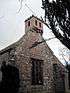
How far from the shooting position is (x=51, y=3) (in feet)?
24.4

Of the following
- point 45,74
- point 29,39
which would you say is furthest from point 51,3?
point 45,74

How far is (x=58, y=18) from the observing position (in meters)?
7.50

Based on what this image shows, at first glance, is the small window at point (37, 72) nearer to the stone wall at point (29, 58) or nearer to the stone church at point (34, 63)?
the stone church at point (34, 63)

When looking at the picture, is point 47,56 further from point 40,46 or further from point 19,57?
point 19,57

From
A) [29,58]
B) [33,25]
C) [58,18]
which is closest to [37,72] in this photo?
[29,58]

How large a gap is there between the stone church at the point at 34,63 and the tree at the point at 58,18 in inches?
289

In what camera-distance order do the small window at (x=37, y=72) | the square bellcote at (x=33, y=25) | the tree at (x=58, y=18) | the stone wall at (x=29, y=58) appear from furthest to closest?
the square bellcote at (x=33, y=25) → the small window at (x=37, y=72) → the stone wall at (x=29, y=58) → the tree at (x=58, y=18)

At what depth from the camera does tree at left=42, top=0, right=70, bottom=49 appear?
7367 mm

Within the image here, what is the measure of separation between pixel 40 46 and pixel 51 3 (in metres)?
11.1

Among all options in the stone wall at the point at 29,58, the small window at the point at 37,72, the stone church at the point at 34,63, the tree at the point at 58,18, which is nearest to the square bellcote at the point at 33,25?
the stone church at the point at 34,63

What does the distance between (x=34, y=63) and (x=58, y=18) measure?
1019 cm

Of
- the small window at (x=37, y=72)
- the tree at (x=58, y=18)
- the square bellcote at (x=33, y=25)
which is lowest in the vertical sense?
the small window at (x=37, y=72)

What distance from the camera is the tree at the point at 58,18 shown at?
737 cm

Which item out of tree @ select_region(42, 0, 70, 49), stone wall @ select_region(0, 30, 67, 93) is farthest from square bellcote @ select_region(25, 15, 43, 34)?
tree @ select_region(42, 0, 70, 49)
